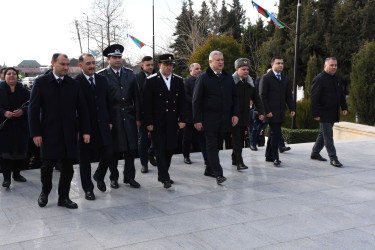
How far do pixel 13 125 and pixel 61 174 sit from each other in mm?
1789

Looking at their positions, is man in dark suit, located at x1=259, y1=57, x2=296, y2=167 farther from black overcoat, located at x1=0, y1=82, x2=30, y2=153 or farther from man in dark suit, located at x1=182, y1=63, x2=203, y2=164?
black overcoat, located at x1=0, y1=82, x2=30, y2=153

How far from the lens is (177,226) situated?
14.8ft

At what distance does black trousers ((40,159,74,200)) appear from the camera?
5.03 m

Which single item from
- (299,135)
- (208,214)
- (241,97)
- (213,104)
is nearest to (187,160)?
(241,97)

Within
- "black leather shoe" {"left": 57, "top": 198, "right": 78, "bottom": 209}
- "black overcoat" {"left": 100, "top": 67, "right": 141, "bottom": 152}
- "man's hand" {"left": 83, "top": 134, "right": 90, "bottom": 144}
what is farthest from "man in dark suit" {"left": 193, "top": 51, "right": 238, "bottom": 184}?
"black leather shoe" {"left": 57, "top": 198, "right": 78, "bottom": 209}

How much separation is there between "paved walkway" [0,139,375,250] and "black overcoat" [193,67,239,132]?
3.05ft

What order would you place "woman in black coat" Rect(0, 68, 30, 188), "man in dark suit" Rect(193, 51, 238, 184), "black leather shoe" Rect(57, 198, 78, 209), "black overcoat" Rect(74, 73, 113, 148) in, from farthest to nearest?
"woman in black coat" Rect(0, 68, 30, 188) < "man in dark suit" Rect(193, 51, 238, 184) < "black overcoat" Rect(74, 73, 113, 148) < "black leather shoe" Rect(57, 198, 78, 209)

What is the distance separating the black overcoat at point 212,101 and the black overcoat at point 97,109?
1297 mm

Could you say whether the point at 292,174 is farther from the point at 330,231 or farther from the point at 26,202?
the point at 26,202

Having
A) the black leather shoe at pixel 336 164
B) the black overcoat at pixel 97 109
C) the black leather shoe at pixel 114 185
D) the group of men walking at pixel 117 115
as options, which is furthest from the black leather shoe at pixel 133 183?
the black leather shoe at pixel 336 164

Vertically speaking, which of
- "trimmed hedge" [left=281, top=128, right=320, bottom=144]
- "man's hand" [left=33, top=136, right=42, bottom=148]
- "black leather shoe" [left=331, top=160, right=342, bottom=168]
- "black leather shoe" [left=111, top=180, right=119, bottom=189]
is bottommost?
"black leather shoe" [left=111, top=180, right=119, bottom=189]

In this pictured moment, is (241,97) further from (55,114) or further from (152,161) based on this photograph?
(55,114)

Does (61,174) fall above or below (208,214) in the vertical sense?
above

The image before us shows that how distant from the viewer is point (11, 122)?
6414 millimetres
